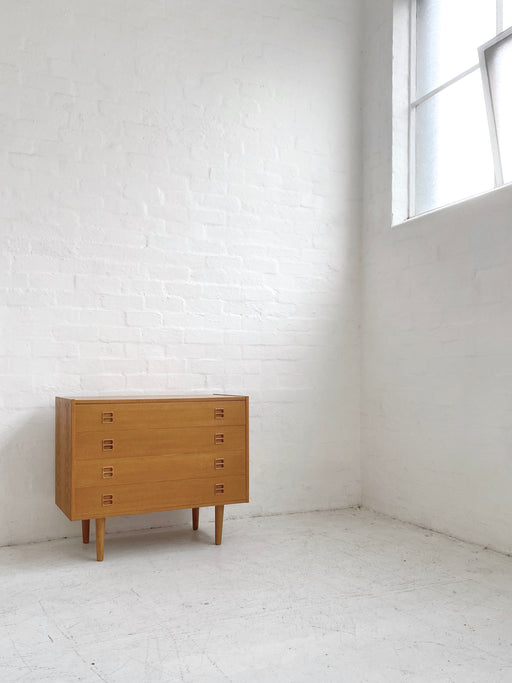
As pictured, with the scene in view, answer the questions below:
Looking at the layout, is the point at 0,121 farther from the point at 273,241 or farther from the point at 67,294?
the point at 273,241

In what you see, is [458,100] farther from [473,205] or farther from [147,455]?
[147,455]

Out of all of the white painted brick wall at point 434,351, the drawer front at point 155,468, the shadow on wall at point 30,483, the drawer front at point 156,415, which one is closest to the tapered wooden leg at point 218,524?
the drawer front at point 155,468

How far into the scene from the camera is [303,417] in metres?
4.22

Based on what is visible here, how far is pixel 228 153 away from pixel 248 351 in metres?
1.23

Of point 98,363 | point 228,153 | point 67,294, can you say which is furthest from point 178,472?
point 228,153

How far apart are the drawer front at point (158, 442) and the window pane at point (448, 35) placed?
2465 millimetres

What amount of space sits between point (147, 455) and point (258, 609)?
3.35ft

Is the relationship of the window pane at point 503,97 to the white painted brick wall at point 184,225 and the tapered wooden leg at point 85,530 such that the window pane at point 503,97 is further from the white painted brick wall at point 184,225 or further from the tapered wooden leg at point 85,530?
the tapered wooden leg at point 85,530

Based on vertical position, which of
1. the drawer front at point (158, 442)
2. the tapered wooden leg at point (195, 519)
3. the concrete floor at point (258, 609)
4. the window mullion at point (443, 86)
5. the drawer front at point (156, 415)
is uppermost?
the window mullion at point (443, 86)

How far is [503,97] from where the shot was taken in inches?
135

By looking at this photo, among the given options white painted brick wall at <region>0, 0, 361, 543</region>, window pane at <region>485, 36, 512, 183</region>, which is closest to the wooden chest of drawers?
white painted brick wall at <region>0, 0, 361, 543</region>

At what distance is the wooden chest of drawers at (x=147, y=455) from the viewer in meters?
3.08

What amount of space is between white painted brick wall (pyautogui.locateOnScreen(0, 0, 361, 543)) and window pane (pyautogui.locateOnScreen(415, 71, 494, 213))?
51 cm

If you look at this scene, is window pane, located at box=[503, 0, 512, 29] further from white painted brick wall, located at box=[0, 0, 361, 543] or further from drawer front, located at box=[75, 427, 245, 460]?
drawer front, located at box=[75, 427, 245, 460]
